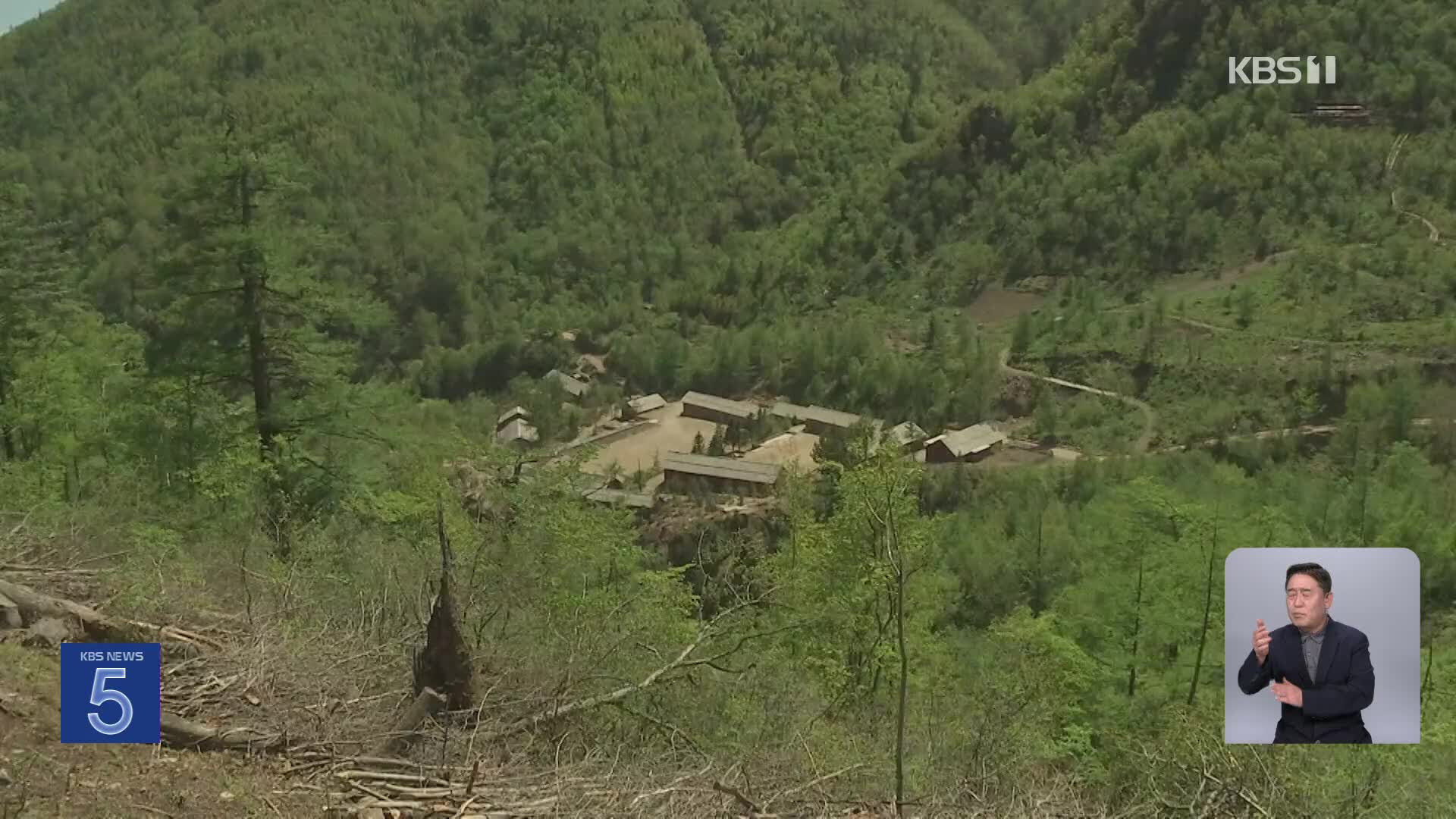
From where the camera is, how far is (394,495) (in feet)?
44.7

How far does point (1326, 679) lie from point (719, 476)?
1348 inches

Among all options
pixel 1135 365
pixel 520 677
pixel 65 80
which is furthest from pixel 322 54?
pixel 520 677

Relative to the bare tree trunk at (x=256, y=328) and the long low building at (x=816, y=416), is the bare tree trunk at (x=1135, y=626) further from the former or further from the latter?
the long low building at (x=816, y=416)

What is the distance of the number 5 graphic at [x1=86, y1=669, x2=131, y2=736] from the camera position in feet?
19.7

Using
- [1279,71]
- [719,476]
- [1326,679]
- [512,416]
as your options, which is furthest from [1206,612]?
[1279,71]

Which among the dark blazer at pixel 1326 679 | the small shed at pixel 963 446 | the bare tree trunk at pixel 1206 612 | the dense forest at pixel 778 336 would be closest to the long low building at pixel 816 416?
the dense forest at pixel 778 336

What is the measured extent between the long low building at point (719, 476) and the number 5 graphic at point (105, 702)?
3241 centimetres

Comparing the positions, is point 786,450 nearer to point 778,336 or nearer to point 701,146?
point 778,336

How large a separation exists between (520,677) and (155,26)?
309ft

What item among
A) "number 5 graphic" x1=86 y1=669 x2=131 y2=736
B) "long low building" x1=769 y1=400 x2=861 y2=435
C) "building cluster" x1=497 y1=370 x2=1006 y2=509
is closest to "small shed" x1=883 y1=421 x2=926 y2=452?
"building cluster" x1=497 y1=370 x2=1006 y2=509

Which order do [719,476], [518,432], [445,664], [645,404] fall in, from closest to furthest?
[445,664]
[719,476]
[518,432]
[645,404]

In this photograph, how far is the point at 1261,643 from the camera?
5.95 metres

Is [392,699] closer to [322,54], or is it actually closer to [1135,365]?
[1135,365]

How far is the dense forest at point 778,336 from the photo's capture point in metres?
9.09
